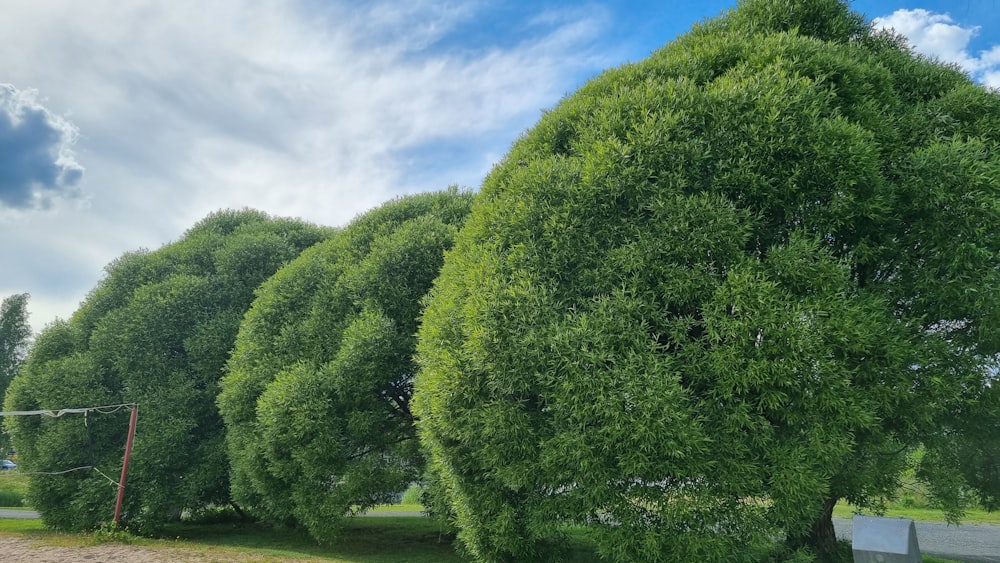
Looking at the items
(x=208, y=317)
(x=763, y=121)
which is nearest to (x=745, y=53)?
(x=763, y=121)

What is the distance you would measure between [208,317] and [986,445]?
19587 millimetres

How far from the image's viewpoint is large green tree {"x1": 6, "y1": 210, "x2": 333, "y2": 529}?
16.6m

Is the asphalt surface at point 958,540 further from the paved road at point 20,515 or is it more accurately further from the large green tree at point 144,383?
the paved road at point 20,515

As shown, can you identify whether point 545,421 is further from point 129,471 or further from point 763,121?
point 129,471

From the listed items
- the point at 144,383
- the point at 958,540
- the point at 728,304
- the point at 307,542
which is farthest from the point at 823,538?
the point at 144,383

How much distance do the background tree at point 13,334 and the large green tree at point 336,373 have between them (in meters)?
29.2

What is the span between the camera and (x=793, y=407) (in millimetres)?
7863

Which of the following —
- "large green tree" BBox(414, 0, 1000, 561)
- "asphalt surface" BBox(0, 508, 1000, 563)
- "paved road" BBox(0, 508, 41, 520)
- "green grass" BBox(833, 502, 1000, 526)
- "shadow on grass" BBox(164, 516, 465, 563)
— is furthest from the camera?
"paved road" BBox(0, 508, 41, 520)

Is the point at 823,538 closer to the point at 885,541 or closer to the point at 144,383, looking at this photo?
the point at 885,541

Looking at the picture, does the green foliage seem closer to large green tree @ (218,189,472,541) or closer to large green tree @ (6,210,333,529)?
large green tree @ (6,210,333,529)

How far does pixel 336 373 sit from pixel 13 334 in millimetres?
35398

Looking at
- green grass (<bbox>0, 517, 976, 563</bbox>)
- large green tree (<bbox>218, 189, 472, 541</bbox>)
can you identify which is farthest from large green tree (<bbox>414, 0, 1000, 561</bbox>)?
large green tree (<bbox>218, 189, 472, 541</bbox>)

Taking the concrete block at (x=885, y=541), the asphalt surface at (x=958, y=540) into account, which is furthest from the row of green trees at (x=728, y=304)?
the asphalt surface at (x=958, y=540)

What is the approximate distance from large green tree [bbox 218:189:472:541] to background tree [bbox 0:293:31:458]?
29193mm
